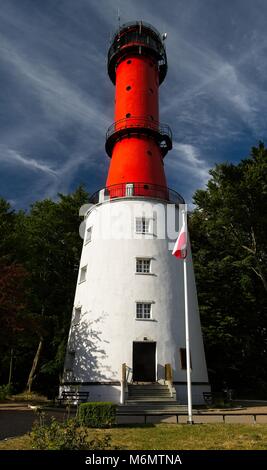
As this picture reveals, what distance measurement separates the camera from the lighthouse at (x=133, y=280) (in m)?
26.1

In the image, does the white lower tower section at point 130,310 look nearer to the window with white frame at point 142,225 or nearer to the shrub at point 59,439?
the window with white frame at point 142,225

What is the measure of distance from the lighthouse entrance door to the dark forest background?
26.7ft

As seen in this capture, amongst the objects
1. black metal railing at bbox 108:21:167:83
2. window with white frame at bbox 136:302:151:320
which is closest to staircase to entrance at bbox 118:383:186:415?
Result: window with white frame at bbox 136:302:151:320

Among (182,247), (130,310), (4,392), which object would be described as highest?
(182,247)

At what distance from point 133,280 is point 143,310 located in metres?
2.11

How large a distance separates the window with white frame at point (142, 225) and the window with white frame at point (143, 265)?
2.18 meters

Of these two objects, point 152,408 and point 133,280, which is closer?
point 152,408

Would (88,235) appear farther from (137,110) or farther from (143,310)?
(137,110)

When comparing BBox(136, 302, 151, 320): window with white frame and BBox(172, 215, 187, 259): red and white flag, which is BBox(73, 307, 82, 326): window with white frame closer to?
BBox(136, 302, 151, 320): window with white frame

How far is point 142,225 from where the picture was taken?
2980 centimetres

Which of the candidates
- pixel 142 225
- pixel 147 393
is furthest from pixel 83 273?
pixel 147 393

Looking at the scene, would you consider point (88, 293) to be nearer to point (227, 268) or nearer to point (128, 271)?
point (128, 271)

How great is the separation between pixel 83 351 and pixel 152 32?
91.5 feet

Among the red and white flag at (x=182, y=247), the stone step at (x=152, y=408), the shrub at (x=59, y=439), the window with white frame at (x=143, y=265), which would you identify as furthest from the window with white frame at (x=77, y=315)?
the shrub at (x=59, y=439)
